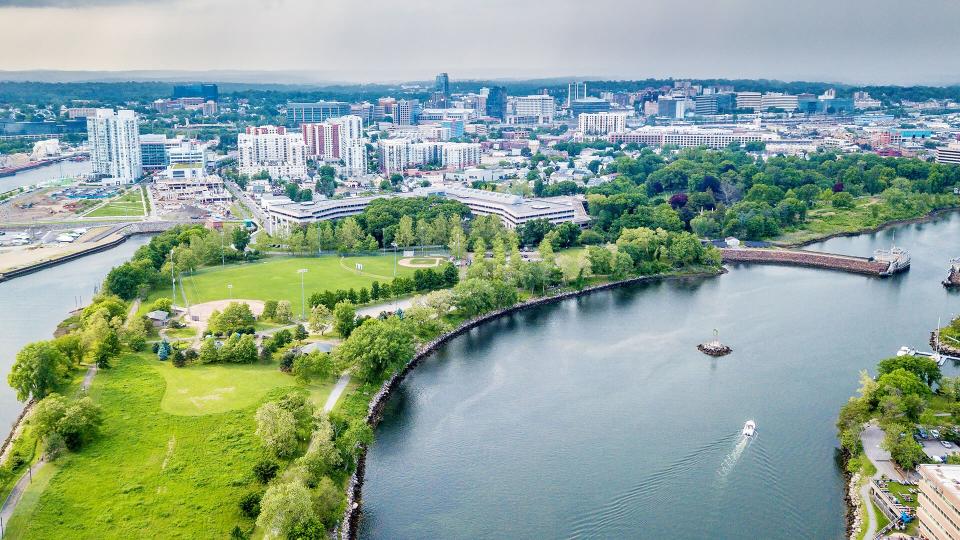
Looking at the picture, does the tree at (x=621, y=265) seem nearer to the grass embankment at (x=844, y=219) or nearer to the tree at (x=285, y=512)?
the grass embankment at (x=844, y=219)

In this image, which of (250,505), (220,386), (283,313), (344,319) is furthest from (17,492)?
(283,313)

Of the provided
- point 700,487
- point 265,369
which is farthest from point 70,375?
point 700,487

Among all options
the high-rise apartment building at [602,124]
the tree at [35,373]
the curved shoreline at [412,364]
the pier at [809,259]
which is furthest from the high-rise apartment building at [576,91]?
the tree at [35,373]

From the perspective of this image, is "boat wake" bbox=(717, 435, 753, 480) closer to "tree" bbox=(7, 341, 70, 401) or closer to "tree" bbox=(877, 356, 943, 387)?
"tree" bbox=(877, 356, 943, 387)

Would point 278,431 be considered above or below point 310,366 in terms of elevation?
below

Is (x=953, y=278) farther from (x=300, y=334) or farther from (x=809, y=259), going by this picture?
(x=300, y=334)

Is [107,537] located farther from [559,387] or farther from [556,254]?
[556,254]

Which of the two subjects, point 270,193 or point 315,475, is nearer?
point 315,475
